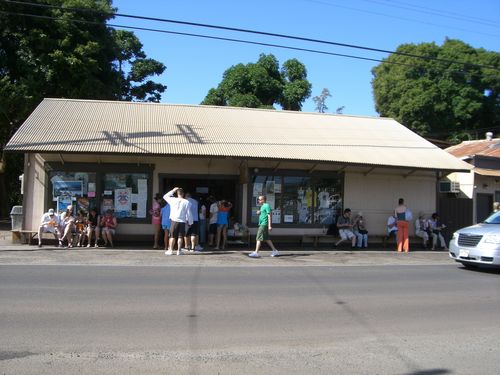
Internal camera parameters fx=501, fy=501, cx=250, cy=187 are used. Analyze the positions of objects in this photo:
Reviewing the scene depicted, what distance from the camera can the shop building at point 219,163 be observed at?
1650 cm

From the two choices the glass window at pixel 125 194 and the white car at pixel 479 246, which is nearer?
the white car at pixel 479 246

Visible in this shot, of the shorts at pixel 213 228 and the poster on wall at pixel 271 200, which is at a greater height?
the poster on wall at pixel 271 200

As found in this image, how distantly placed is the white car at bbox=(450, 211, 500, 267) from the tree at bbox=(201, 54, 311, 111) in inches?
955

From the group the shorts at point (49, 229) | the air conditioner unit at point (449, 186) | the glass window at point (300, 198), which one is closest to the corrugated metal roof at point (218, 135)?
the glass window at point (300, 198)

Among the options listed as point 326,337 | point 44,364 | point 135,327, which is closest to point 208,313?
point 135,327

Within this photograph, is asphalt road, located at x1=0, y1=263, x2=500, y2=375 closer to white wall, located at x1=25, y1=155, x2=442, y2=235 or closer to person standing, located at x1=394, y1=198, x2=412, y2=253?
white wall, located at x1=25, y1=155, x2=442, y2=235

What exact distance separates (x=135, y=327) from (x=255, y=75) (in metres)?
31.6

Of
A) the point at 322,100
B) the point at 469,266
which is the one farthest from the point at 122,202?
the point at 322,100

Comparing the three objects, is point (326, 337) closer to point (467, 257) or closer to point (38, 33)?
point (467, 257)

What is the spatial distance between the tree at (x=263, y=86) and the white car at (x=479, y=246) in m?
24.3

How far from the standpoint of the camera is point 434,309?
26.4 ft

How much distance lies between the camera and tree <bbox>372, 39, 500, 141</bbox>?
39250mm

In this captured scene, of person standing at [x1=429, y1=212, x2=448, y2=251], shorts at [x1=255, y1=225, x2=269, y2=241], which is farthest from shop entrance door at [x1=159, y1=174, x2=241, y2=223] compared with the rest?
person standing at [x1=429, y1=212, x2=448, y2=251]

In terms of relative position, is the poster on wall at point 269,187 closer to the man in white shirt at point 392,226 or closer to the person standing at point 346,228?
the person standing at point 346,228
